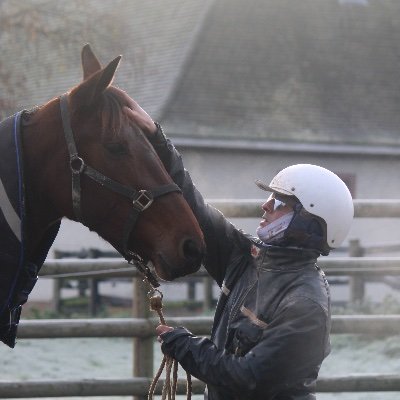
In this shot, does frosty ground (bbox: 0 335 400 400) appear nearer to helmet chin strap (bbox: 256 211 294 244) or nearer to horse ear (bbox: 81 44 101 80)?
helmet chin strap (bbox: 256 211 294 244)

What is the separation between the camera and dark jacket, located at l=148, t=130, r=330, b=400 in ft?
11.0

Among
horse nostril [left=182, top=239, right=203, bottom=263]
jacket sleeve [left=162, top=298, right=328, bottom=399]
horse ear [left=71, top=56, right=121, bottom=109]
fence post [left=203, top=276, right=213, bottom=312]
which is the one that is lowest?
fence post [left=203, top=276, right=213, bottom=312]

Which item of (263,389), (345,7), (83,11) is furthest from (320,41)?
(263,389)

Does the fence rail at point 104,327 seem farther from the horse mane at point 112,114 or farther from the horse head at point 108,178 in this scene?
the horse mane at point 112,114

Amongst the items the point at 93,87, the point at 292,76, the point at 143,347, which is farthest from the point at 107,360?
the point at 292,76

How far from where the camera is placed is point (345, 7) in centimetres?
2041

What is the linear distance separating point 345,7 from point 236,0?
2201 millimetres

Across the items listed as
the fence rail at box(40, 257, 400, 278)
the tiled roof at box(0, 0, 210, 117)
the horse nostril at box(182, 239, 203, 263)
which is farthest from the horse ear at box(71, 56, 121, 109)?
the tiled roof at box(0, 0, 210, 117)

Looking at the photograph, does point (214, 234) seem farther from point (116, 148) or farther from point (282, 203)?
point (116, 148)

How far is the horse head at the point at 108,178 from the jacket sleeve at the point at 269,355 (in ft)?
1.09

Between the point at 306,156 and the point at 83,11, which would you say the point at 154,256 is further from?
the point at 306,156

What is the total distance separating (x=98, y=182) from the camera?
10.6ft

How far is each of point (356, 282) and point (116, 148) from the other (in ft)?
29.0

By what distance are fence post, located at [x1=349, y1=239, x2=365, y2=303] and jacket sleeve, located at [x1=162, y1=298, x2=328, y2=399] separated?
8195 mm
